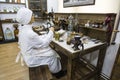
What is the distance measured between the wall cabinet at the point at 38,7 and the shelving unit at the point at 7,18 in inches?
Result: 12.2

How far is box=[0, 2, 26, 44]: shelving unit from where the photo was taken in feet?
11.4

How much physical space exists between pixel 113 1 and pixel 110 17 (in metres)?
0.27

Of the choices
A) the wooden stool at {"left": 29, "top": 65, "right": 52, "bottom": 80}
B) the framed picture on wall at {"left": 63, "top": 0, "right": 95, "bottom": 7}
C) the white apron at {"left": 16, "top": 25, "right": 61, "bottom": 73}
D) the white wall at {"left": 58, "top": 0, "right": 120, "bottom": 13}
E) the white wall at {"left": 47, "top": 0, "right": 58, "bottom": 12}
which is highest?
the white wall at {"left": 47, "top": 0, "right": 58, "bottom": 12}

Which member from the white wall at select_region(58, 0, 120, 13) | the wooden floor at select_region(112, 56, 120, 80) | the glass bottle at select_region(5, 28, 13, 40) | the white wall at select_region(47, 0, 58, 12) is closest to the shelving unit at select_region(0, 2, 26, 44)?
the glass bottle at select_region(5, 28, 13, 40)

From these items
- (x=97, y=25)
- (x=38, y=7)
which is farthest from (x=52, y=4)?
(x=97, y=25)

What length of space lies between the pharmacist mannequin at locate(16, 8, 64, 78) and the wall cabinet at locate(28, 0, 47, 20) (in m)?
2.60

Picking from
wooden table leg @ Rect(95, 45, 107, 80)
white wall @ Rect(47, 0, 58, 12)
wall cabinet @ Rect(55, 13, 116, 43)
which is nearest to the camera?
wall cabinet @ Rect(55, 13, 116, 43)

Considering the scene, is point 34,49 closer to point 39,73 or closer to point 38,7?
point 39,73

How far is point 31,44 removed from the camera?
1.18 m

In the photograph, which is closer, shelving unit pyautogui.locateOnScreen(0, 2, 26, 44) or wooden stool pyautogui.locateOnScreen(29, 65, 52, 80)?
wooden stool pyautogui.locateOnScreen(29, 65, 52, 80)

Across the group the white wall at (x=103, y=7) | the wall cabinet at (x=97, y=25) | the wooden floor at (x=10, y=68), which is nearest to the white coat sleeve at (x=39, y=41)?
the wooden floor at (x=10, y=68)

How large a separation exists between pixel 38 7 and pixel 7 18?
127 centimetres

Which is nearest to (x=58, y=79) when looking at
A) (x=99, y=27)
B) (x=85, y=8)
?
(x=99, y=27)

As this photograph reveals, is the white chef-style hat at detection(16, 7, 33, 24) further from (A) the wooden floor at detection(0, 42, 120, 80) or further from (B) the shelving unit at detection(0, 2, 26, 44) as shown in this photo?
(B) the shelving unit at detection(0, 2, 26, 44)
